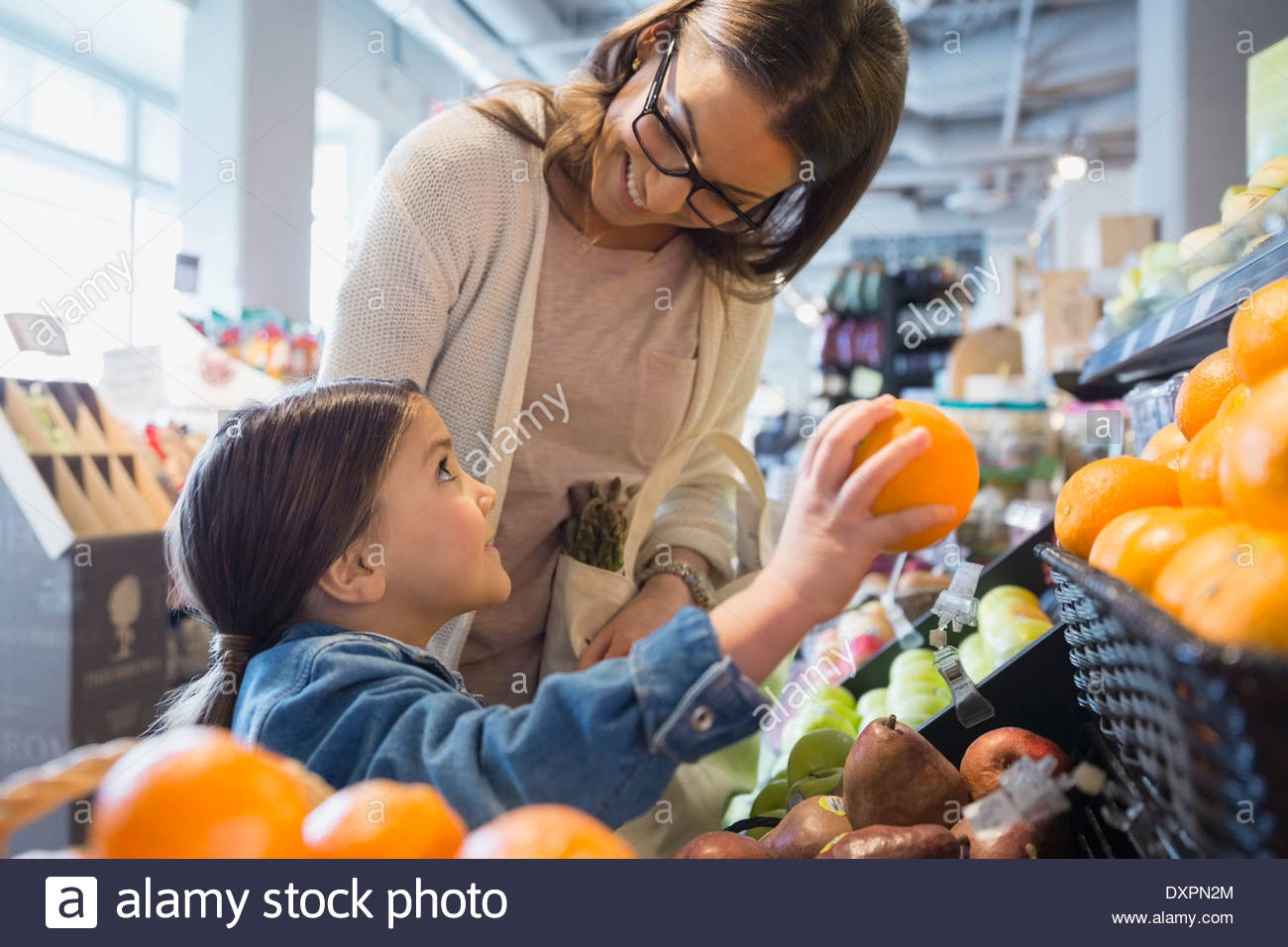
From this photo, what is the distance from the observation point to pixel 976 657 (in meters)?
1.67

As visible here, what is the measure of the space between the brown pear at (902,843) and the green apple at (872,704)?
87 cm

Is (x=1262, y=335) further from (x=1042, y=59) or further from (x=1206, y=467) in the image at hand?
(x=1042, y=59)

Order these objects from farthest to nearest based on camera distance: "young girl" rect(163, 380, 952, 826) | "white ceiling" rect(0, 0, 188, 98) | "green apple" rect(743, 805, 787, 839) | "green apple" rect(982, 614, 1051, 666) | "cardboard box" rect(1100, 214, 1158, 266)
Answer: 1. "white ceiling" rect(0, 0, 188, 98)
2. "cardboard box" rect(1100, 214, 1158, 266)
3. "green apple" rect(982, 614, 1051, 666)
4. "green apple" rect(743, 805, 787, 839)
5. "young girl" rect(163, 380, 952, 826)

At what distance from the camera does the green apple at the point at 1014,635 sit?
4.87 ft

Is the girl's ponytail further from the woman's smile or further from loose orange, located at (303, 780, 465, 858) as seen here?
the woman's smile

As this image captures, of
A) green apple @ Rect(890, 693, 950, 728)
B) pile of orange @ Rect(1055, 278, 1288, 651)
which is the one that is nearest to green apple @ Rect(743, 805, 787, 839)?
green apple @ Rect(890, 693, 950, 728)

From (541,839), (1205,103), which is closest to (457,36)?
(1205,103)

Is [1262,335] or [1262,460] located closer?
[1262,460]

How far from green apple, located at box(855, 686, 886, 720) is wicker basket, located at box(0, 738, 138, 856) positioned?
1301 millimetres

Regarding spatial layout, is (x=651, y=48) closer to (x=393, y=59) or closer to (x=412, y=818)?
(x=412, y=818)

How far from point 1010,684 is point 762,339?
0.93m

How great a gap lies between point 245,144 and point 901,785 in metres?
6.76

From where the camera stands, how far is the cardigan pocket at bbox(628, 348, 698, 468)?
1615mm

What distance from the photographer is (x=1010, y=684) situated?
1071 millimetres
